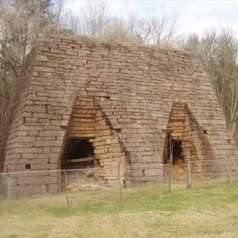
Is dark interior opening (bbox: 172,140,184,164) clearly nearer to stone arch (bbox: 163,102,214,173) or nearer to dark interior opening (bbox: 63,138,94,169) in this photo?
stone arch (bbox: 163,102,214,173)

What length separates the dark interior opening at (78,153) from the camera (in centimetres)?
1619

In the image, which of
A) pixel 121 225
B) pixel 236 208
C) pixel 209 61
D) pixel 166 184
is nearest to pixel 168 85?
pixel 166 184

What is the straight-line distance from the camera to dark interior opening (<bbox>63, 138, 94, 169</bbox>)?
637 inches

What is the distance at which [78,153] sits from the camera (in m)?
17.2

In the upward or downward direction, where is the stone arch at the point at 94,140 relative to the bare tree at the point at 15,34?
downward

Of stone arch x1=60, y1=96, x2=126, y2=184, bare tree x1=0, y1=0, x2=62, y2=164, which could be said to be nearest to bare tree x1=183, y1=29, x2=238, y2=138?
bare tree x1=0, y1=0, x2=62, y2=164

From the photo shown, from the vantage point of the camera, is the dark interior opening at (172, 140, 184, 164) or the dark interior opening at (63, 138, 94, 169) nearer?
the dark interior opening at (63, 138, 94, 169)

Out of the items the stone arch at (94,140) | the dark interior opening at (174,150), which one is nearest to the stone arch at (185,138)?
the dark interior opening at (174,150)

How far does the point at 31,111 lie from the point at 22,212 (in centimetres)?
440

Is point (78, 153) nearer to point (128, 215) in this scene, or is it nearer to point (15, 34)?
point (128, 215)

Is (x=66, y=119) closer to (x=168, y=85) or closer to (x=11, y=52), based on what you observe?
(x=168, y=85)

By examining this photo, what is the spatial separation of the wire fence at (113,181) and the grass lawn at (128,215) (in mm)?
381

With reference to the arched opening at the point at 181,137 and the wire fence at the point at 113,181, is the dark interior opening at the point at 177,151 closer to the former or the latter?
the arched opening at the point at 181,137

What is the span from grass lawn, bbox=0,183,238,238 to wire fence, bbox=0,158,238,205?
38 cm
